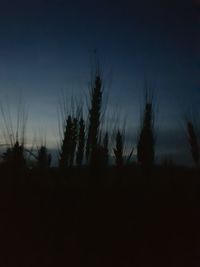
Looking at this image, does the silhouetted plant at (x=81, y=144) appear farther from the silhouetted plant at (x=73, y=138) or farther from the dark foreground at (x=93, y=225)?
the dark foreground at (x=93, y=225)

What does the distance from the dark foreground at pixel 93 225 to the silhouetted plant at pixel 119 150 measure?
1237 mm

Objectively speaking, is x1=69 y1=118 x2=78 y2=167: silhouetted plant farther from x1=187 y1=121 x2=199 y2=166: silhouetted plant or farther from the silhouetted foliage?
x1=187 y1=121 x2=199 y2=166: silhouetted plant

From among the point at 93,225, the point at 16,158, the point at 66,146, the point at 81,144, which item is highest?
the point at 81,144

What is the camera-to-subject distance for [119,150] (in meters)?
6.68

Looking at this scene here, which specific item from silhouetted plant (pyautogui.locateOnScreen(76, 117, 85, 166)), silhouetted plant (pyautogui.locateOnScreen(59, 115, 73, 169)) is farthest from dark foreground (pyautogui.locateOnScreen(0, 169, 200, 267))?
silhouetted plant (pyautogui.locateOnScreen(76, 117, 85, 166))

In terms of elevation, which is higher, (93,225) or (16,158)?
(16,158)

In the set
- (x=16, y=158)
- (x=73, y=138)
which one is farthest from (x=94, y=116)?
(x=16, y=158)

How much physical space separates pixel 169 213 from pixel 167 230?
0.31m

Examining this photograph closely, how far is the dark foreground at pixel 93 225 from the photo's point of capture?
3781 mm

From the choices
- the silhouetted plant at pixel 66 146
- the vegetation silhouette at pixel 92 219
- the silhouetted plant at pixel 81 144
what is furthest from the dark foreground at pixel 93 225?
the silhouetted plant at pixel 81 144

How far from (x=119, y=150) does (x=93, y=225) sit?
271 cm

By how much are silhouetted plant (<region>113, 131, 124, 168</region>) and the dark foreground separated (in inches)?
48.7

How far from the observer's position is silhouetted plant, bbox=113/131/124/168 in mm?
6399

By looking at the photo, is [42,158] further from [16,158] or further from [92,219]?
[92,219]
